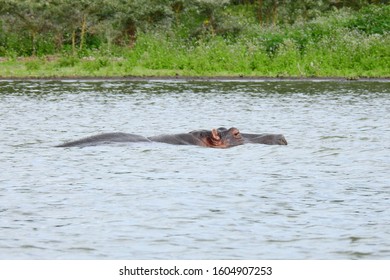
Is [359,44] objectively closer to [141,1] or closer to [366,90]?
[366,90]

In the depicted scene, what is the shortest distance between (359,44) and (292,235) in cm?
2962

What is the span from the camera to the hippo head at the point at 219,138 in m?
19.0

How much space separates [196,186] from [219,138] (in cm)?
416

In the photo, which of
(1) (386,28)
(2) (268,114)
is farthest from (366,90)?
(1) (386,28)

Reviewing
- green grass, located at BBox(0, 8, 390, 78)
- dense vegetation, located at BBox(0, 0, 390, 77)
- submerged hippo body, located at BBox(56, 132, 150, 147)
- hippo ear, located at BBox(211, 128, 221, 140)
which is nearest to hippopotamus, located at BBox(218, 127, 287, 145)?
hippo ear, located at BBox(211, 128, 221, 140)

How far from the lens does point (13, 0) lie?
4422 centimetres

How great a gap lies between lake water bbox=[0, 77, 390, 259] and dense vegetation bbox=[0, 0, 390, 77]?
38.7 feet

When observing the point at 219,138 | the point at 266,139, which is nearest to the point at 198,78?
the point at 266,139

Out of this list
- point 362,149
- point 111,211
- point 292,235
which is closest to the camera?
point 292,235

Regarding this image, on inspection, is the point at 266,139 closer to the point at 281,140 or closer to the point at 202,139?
the point at 281,140

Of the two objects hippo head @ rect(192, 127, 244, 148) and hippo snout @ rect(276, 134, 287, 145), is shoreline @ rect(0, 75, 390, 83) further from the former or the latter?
hippo head @ rect(192, 127, 244, 148)

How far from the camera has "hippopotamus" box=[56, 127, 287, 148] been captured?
19.1m

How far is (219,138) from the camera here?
19.1m

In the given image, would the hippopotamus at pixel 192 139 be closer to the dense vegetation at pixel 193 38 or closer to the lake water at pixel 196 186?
the lake water at pixel 196 186
